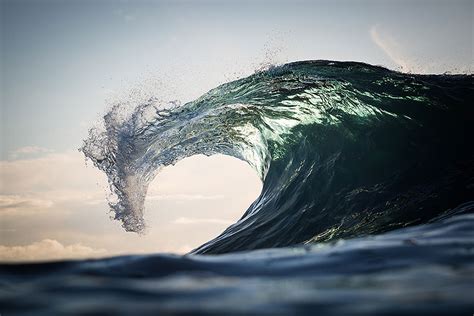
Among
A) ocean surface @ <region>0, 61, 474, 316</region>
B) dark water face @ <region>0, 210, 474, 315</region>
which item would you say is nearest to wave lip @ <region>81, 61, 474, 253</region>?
ocean surface @ <region>0, 61, 474, 316</region>

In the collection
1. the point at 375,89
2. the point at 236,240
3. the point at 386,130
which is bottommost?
the point at 236,240

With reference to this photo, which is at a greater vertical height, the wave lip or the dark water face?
the wave lip

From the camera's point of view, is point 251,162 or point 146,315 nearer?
point 146,315

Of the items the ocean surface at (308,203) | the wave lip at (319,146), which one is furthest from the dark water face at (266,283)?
the wave lip at (319,146)

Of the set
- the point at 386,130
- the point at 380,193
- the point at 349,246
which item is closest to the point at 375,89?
the point at 386,130

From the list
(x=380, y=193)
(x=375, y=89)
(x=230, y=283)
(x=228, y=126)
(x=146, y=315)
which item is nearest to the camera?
(x=146, y=315)

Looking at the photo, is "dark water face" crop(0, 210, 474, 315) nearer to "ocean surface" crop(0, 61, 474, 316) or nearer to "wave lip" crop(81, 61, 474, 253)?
"ocean surface" crop(0, 61, 474, 316)

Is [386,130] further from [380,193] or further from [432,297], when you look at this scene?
[432,297]
